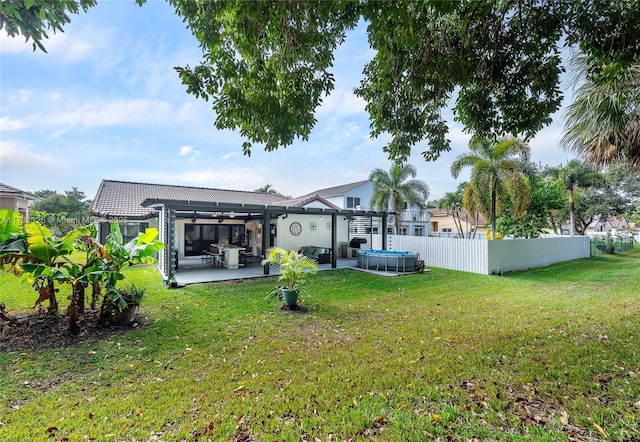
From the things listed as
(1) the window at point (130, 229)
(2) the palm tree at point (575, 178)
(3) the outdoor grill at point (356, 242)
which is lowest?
(3) the outdoor grill at point (356, 242)

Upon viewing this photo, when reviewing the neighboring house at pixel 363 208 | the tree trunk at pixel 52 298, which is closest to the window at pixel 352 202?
the neighboring house at pixel 363 208

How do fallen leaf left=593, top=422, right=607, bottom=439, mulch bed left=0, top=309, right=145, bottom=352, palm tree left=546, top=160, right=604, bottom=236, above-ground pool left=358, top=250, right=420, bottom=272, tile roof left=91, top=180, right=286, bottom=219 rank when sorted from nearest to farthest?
1. fallen leaf left=593, top=422, right=607, bottom=439
2. mulch bed left=0, top=309, right=145, bottom=352
3. above-ground pool left=358, top=250, right=420, bottom=272
4. tile roof left=91, top=180, right=286, bottom=219
5. palm tree left=546, top=160, right=604, bottom=236

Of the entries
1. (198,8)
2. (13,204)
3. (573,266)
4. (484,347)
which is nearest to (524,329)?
(484,347)

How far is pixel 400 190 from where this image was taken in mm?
21688

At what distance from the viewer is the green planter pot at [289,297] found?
702 centimetres

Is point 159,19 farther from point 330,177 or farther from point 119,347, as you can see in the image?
point 330,177

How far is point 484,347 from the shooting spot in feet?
15.3

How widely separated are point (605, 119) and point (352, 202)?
20788 mm

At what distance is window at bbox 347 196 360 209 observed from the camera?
86.1 ft

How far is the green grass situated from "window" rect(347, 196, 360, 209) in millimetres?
19393

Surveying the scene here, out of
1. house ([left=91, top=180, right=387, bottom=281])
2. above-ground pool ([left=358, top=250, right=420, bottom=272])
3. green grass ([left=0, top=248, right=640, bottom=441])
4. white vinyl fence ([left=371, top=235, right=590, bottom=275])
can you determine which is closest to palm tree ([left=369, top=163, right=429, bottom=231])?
house ([left=91, top=180, right=387, bottom=281])

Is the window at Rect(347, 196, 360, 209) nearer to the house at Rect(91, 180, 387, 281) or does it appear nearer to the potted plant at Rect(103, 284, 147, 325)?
the house at Rect(91, 180, 387, 281)

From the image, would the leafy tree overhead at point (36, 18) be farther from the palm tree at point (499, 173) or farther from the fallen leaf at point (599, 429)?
the palm tree at point (499, 173)

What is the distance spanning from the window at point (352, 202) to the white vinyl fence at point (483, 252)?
878cm
